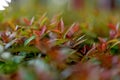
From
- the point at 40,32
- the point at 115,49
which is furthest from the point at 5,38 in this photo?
the point at 115,49

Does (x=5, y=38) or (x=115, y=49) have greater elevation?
(x=5, y=38)

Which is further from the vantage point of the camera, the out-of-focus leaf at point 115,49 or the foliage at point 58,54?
the out-of-focus leaf at point 115,49

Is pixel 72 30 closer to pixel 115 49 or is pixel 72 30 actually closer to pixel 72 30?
pixel 72 30

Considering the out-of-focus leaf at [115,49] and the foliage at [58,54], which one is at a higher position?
the foliage at [58,54]

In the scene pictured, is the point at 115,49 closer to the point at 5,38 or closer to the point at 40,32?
the point at 40,32

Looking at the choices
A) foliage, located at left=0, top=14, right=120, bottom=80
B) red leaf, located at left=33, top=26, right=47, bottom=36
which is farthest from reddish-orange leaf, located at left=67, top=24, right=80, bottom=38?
red leaf, located at left=33, top=26, right=47, bottom=36

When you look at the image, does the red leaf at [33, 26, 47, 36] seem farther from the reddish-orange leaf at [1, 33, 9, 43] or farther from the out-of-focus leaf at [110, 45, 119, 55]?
the out-of-focus leaf at [110, 45, 119, 55]

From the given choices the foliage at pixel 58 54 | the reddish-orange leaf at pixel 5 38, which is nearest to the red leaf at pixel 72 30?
the foliage at pixel 58 54

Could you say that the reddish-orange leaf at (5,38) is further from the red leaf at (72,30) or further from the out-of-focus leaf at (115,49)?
the out-of-focus leaf at (115,49)

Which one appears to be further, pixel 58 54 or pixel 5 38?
pixel 5 38

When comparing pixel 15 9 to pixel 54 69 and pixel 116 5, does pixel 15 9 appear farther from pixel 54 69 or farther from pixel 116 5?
pixel 54 69

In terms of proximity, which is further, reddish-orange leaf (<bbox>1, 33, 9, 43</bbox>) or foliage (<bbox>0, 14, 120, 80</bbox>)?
reddish-orange leaf (<bbox>1, 33, 9, 43</bbox>)
